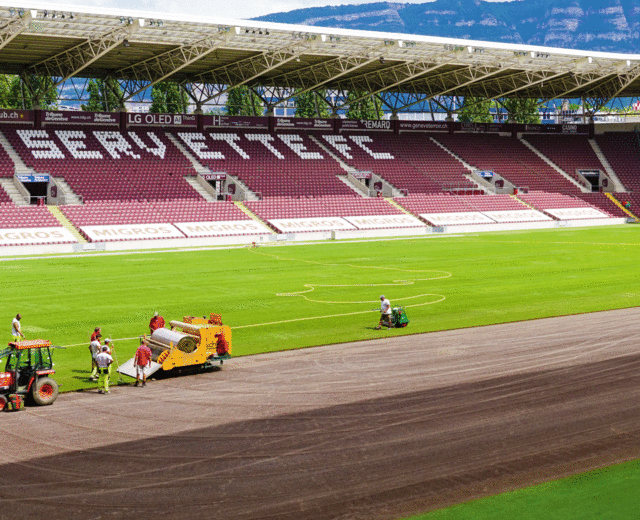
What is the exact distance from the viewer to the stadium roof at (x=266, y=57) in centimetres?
5712

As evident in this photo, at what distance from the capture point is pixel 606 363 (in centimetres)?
2122

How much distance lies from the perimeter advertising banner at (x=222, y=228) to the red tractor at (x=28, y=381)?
140 ft

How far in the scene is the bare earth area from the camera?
1263cm

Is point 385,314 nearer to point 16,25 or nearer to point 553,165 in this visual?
point 16,25

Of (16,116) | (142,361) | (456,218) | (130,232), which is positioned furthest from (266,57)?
(142,361)

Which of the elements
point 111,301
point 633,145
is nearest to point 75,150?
point 111,301

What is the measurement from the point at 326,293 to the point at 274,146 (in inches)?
1925

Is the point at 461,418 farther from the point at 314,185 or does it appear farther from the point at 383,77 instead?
the point at 383,77

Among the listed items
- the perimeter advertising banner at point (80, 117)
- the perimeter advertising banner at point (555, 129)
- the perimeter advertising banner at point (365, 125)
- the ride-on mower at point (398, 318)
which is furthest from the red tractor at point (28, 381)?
the perimeter advertising banner at point (555, 129)

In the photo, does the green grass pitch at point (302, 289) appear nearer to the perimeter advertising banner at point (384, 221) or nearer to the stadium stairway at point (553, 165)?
the perimeter advertising banner at point (384, 221)

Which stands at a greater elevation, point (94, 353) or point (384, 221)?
point (384, 221)

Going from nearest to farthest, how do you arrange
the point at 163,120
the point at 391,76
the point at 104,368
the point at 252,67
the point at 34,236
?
the point at 104,368, the point at 34,236, the point at 252,67, the point at 163,120, the point at 391,76

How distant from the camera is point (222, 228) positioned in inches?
2504

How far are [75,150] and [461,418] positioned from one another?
60804mm
